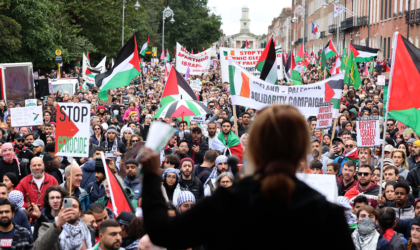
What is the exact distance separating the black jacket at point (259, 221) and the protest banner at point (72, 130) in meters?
5.97

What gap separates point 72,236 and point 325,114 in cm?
626

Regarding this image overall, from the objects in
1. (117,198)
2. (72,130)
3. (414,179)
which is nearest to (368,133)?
(414,179)

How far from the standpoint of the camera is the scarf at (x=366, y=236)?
5141mm

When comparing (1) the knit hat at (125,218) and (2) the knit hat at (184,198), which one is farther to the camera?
(2) the knit hat at (184,198)

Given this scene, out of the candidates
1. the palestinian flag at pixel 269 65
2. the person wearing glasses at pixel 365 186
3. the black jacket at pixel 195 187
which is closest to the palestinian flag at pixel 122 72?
the palestinian flag at pixel 269 65

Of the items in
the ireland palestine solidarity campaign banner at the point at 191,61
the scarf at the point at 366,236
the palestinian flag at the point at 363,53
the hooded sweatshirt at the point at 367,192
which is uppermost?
the palestinian flag at the point at 363,53

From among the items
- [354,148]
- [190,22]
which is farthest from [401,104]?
[190,22]

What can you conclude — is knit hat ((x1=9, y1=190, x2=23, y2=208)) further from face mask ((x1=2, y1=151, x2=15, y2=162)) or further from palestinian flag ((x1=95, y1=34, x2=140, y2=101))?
palestinian flag ((x1=95, y1=34, x2=140, y2=101))

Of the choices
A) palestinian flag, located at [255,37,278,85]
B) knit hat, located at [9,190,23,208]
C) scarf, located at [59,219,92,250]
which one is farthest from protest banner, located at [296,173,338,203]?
palestinian flag, located at [255,37,278,85]

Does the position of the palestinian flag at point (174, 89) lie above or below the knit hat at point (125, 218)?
above

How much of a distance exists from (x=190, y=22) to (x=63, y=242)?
7891 cm

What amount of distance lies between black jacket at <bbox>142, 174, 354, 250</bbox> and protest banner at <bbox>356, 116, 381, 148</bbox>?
7.12 m

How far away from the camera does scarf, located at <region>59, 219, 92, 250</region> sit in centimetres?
433

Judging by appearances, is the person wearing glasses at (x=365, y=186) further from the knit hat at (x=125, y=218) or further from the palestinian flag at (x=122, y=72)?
the palestinian flag at (x=122, y=72)
